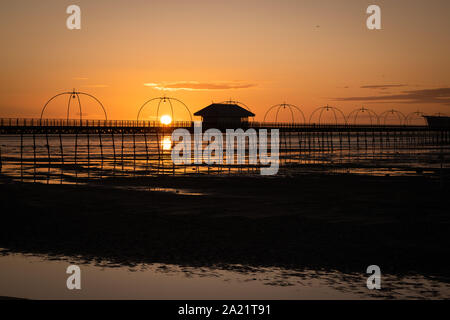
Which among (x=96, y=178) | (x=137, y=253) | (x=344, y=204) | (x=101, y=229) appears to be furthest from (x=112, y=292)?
(x=96, y=178)

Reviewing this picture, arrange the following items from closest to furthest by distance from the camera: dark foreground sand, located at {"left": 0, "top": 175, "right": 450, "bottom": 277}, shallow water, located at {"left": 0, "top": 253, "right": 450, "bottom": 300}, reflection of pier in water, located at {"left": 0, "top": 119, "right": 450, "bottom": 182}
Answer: shallow water, located at {"left": 0, "top": 253, "right": 450, "bottom": 300} < dark foreground sand, located at {"left": 0, "top": 175, "right": 450, "bottom": 277} < reflection of pier in water, located at {"left": 0, "top": 119, "right": 450, "bottom": 182}

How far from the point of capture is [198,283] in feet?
34.2

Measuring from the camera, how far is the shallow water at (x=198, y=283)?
31.7 feet

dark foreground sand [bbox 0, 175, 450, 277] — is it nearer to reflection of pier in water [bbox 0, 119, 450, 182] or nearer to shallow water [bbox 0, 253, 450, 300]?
shallow water [bbox 0, 253, 450, 300]

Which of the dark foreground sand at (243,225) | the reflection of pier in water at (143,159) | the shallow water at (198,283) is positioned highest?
the reflection of pier in water at (143,159)

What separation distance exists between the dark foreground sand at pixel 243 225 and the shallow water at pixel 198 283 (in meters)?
0.67

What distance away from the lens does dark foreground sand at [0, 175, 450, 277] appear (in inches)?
491

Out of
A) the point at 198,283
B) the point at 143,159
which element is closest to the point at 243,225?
the point at 198,283

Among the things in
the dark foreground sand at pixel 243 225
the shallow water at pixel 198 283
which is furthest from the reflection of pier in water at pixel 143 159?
the shallow water at pixel 198 283

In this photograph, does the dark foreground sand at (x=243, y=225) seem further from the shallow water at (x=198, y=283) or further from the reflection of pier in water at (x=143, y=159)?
the reflection of pier in water at (x=143, y=159)

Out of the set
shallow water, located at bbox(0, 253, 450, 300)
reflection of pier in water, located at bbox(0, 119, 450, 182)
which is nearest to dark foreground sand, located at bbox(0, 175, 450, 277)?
shallow water, located at bbox(0, 253, 450, 300)

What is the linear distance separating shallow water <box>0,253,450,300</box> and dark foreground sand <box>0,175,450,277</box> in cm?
67
